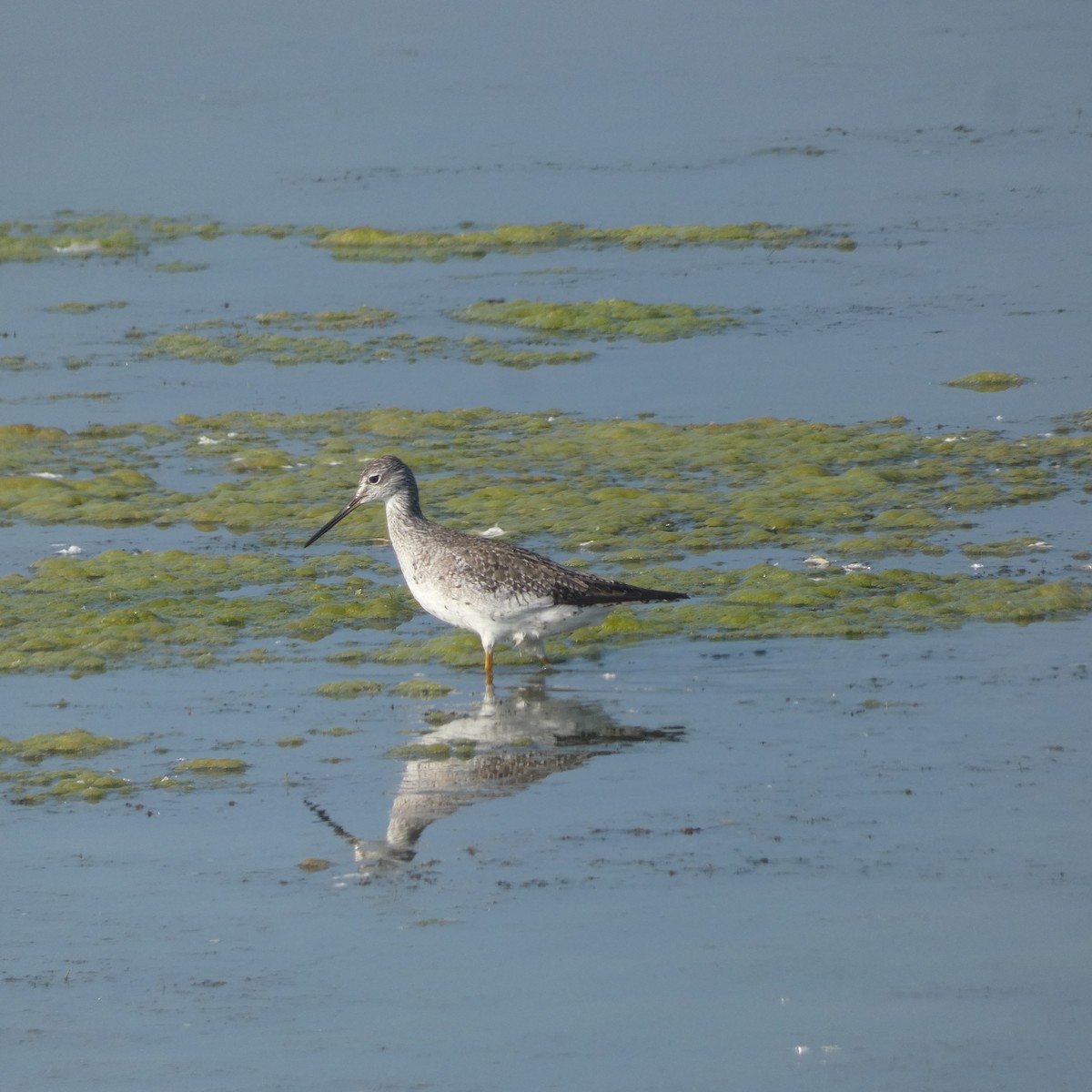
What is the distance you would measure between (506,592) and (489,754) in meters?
1.18

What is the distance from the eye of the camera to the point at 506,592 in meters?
9.30

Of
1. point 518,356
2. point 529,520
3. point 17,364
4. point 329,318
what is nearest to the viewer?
point 529,520

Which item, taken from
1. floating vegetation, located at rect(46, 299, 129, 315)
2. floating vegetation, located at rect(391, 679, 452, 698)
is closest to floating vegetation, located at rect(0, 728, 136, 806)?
floating vegetation, located at rect(391, 679, 452, 698)

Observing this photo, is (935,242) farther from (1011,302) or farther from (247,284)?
(247,284)

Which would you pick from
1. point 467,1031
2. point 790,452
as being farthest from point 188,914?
point 790,452

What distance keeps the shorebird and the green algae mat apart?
0.45 metres

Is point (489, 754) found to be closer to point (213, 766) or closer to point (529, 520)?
point (213, 766)

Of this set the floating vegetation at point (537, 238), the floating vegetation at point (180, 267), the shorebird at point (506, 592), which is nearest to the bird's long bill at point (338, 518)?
the shorebird at point (506, 592)

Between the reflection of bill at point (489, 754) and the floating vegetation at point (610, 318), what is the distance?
24.8 feet

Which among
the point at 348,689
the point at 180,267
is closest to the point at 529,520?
the point at 348,689

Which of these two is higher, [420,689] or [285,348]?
[285,348]

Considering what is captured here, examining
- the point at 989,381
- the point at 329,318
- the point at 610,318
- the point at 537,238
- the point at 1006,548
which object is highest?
the point at 537,238

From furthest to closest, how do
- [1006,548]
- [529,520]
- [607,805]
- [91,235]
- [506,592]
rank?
[91,235], [529,520], [1006,548], [506,592], [607,805]

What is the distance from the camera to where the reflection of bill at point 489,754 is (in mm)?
7418
